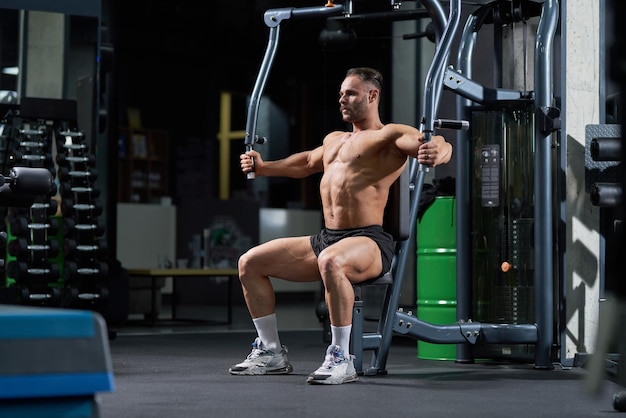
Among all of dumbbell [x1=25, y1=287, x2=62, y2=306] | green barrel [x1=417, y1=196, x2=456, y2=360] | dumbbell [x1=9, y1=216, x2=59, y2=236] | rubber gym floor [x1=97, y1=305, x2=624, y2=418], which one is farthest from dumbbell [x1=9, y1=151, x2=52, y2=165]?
green barrel [x1=417, y1=196, x2=456, y2=360]

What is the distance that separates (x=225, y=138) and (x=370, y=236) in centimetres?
1319

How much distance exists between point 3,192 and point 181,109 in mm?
14437

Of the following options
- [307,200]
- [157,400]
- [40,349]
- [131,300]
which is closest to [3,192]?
[157,400]

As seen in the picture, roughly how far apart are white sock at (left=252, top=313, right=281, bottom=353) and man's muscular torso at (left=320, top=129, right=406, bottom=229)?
1.66 feet

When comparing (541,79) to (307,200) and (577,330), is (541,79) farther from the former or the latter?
(307,200)

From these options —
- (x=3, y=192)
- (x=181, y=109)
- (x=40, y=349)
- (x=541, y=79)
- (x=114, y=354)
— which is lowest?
(x=114, y=354)

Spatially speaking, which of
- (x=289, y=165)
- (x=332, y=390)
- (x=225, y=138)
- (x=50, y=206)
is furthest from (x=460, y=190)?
(x=225, y=138)

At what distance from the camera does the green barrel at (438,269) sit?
5684mm

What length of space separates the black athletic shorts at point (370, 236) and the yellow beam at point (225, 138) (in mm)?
12710

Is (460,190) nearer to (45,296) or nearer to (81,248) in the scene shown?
(81,248)

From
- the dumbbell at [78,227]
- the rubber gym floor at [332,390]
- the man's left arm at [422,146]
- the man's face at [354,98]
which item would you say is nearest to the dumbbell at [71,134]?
the dumbbell at [78,227]

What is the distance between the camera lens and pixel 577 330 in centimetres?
538

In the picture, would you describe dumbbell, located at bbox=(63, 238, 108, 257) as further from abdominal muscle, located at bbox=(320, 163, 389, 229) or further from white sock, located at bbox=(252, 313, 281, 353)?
abdominal muscle, located at bbox=(320, 163, 389, 229)

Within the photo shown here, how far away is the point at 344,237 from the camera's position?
4688 mm
